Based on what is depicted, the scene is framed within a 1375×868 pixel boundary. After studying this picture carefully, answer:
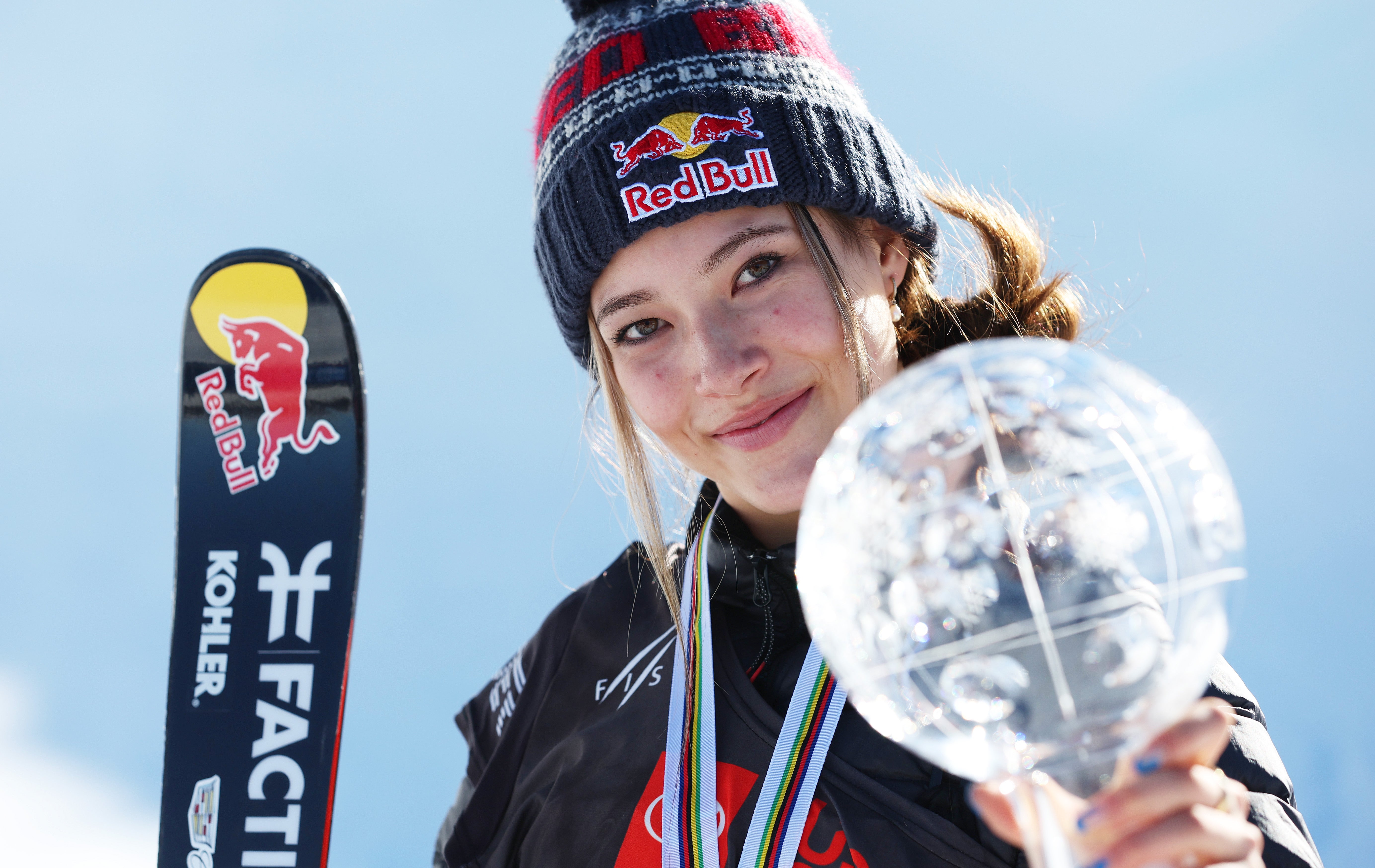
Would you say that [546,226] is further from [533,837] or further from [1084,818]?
[1084,818]

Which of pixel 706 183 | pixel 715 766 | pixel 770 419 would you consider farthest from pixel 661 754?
pixel 706 183

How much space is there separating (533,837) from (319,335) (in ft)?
5.75

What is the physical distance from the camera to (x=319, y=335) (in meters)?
2.89

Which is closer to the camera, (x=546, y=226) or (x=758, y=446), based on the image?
(x=758, y=446)

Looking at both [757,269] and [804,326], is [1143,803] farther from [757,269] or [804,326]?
[757,269]

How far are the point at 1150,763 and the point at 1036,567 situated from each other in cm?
18

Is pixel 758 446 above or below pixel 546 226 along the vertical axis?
below

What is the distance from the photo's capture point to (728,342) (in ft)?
5.24

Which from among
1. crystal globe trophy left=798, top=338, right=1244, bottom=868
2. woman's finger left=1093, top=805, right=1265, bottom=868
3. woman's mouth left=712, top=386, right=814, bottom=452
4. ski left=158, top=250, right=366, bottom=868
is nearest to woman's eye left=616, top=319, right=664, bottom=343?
woman's mouth left=712, top=386, right=814, bottom=452

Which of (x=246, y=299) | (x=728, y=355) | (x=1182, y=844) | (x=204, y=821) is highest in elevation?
(x=246, y=299)

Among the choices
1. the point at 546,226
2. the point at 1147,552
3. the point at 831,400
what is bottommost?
the point at 1147,552

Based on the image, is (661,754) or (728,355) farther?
(661,754)

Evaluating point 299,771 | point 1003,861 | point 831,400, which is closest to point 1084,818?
point 1003,861

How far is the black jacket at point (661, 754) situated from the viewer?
4.29 ft
